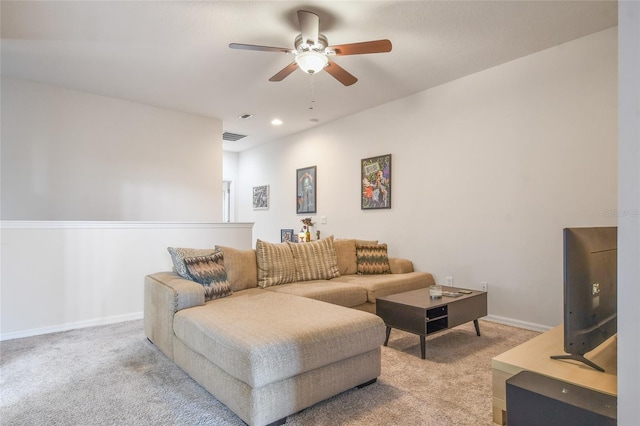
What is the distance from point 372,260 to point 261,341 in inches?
104

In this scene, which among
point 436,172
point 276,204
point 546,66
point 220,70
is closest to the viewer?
point 546,66

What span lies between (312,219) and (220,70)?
2.91m

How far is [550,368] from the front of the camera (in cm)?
126

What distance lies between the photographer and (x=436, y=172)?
4191mm

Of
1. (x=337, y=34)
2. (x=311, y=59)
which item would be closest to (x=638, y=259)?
(x=311, y=59)

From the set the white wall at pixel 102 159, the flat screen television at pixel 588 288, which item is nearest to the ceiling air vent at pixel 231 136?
the white wall at pixel 102 159

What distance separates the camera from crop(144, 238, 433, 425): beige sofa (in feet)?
5.46

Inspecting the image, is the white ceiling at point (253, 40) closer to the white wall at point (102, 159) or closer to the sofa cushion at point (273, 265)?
the white wall at point (102, 159)

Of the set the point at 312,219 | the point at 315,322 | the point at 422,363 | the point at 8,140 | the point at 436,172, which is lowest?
the point at 422,363

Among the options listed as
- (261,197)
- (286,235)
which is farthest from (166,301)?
(261,197)

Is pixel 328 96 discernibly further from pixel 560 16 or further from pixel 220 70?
pixel 560 16

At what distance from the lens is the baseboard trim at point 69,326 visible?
312 cm

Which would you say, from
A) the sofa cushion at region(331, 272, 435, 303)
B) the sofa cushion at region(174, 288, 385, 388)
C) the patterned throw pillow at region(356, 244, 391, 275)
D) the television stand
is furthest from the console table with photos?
the patterned throw pillow at region(356, 244, 391, 275)

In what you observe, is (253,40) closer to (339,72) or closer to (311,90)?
(339,72)
